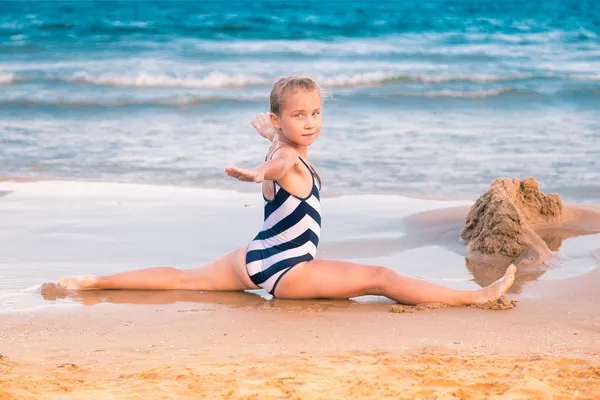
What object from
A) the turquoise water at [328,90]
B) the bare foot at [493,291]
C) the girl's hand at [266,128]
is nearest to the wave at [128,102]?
the turquoise water at [328,90]

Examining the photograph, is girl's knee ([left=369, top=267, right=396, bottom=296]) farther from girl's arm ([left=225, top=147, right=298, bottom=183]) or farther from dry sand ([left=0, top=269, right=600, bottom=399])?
girl's arm ([left=225, top=147, right=298, bottom=183])

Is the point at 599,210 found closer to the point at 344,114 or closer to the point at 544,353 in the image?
the point at 544,353

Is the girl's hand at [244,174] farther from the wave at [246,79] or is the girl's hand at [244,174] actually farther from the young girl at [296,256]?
Answer: the wave at [246,79]

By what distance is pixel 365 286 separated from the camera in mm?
4637

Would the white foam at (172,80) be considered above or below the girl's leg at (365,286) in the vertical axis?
above

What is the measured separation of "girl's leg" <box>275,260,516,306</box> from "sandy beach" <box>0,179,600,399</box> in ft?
0.24

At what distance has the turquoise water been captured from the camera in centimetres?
877

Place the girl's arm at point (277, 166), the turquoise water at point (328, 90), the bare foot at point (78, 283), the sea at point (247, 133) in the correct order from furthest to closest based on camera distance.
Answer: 1. the turquoise water at point (328, 90)
2. the sea at point (247, 133)
3. the bare foot at point (78, 283)
4. the girl's arm at point (277, 166)

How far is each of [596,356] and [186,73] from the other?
13.9m

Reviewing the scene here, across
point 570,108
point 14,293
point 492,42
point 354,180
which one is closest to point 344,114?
point 570,108

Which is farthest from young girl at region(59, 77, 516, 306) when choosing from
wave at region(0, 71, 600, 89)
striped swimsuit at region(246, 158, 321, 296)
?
wave at region(0, 71, 600, 89)

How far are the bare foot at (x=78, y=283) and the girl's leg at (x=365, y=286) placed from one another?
108 centimetres

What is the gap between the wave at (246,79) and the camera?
50.6 ft

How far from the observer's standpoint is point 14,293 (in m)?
4.82
